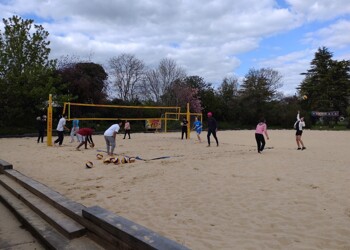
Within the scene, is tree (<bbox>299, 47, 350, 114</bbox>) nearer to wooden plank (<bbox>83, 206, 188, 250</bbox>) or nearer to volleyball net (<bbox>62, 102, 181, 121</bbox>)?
volleyball net (<bbox>62, 102, 181, 121</bbox>)

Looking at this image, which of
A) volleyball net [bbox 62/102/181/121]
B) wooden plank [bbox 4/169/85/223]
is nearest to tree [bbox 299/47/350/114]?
volleyball net [bbox 62/102/181/121]

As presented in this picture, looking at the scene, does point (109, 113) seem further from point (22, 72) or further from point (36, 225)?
point (36, 225)

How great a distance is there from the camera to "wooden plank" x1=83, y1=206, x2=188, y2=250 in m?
3.21

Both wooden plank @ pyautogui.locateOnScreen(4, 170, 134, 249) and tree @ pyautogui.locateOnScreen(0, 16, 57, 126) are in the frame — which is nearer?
wooden plank @ pyautogui.locateOnScreen(4, 170, 134, 249)

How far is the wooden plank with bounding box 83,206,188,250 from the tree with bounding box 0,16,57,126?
23.8 meters

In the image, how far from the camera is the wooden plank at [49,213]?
4449 millimetres

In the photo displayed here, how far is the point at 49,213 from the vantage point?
5.22 meters

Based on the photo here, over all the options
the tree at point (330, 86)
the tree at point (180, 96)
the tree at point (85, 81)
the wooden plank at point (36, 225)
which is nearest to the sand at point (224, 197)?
the wooden plank at point (36, 225)

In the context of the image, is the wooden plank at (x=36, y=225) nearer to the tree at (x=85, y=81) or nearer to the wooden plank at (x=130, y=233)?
the wooden plank at (x=130, y=233)

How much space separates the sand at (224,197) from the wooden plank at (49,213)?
66 cm

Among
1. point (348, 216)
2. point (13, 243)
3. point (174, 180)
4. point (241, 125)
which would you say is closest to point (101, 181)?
point (174, 180)

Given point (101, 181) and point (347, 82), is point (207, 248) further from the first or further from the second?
point (347, 82)

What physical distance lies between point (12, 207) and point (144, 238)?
3.59 meters

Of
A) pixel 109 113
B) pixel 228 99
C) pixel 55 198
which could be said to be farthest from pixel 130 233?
pixel 228 99
